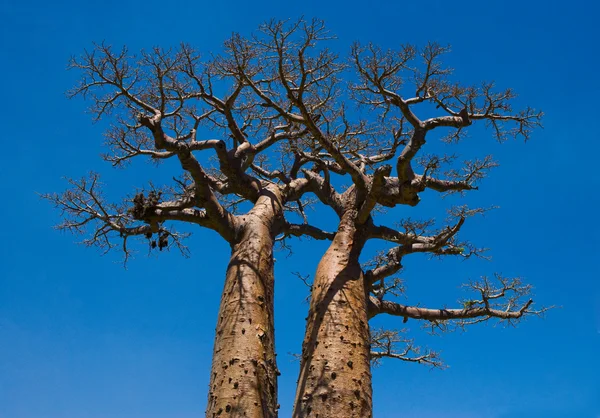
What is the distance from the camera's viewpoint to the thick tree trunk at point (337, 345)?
429cm

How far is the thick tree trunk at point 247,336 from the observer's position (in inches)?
167

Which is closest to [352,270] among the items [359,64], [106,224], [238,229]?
[238,229]

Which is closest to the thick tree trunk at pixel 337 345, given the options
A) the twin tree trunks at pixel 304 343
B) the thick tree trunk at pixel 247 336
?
the twin tree trunks at pixel 304 343

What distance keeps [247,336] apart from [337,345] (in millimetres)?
770

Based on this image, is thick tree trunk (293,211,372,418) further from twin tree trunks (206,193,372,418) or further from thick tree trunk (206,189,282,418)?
thick tree trunk (206,189,282,418)

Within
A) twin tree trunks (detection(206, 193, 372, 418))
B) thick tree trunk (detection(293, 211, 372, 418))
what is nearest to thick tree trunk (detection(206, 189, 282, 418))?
twin tree trunks (detection(206, 193, 372, 418))

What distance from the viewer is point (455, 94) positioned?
6105 mm

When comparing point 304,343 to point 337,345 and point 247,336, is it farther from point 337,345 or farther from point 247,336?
point 247,336

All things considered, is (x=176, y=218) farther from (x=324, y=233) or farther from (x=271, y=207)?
(x=324, y=233)

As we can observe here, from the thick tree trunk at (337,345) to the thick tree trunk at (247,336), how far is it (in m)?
0.32

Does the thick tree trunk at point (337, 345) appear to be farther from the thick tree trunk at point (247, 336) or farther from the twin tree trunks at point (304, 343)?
the thick tree trunk at point (247, 336)

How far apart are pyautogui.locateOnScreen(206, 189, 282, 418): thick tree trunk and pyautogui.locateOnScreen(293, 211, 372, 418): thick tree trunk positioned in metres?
0.32

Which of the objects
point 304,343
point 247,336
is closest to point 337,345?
point 304,343

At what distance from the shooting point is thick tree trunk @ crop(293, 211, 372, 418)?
4.29 m
